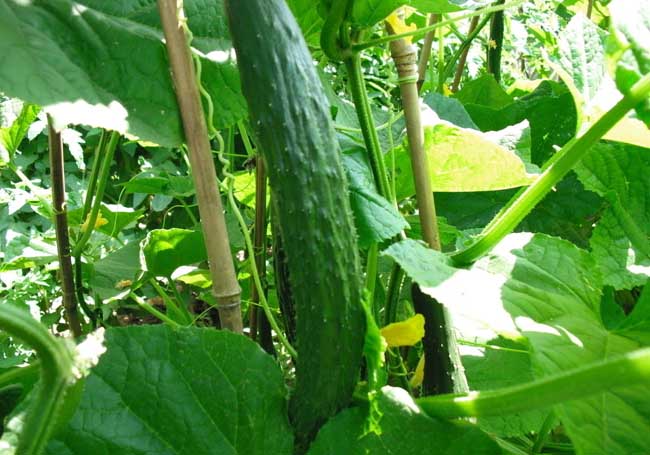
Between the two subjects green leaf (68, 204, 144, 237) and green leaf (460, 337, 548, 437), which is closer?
green leaf (460, 337, 548, 437)

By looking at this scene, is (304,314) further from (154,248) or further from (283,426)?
(154,248)

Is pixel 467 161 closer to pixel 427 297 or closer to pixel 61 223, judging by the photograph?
pixel 427 297

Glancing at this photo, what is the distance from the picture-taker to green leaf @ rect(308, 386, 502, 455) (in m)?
0.69

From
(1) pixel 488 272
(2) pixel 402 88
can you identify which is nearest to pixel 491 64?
(2) pixel 402 88

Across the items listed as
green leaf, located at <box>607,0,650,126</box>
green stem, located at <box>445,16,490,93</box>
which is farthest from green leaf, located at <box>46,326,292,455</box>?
green stem, located at <box>445,16,490,93</box>

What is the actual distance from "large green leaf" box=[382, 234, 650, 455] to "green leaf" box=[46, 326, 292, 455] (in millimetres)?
210

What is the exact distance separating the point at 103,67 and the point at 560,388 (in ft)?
1.99

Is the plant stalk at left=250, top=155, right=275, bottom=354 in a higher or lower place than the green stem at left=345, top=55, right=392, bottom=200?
lower

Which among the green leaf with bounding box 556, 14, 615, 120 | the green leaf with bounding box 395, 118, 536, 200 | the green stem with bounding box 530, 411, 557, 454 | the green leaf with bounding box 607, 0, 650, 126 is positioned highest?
the green leaf with bounding box 607, 0, 650, 126

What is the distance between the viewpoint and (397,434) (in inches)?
27.2

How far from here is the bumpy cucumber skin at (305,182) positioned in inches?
25.2

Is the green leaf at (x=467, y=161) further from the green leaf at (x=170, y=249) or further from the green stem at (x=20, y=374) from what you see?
the green stem at (x=20, y=374)

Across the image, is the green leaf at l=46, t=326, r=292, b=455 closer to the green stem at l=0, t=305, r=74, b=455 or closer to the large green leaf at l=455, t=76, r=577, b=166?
the green stem at l=0, t=305, r=74, b=455

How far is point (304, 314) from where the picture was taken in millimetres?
669
